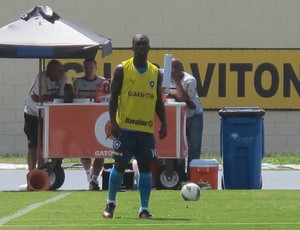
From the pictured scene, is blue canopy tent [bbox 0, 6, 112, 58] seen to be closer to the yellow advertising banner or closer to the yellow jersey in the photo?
the yellow jersey

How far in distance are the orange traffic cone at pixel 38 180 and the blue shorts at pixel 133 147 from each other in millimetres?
4821

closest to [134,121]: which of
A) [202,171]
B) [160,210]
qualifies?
[160,210]

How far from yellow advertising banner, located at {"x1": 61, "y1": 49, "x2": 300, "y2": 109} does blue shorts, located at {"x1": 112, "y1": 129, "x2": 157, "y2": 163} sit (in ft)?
49.0

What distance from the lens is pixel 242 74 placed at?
2688 cm

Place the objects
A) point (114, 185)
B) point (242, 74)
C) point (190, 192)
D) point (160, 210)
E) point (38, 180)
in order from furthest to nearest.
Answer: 1. point (242, 74)
2. point (38, 180)
3. point (190, 192)
4. point (160, 210)
5. point (114, 185)

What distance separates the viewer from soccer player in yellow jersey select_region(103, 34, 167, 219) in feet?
38.6

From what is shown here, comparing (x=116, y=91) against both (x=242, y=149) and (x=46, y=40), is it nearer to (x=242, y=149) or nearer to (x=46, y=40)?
(x=46, y=40)

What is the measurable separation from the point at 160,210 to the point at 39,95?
4804 mm

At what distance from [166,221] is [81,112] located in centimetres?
569

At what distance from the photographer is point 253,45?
26828 millimetres

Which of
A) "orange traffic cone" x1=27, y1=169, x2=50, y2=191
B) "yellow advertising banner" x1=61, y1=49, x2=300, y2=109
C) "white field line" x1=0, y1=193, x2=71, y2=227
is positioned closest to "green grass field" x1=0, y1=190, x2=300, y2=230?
"white field line" x1=0, y1=193, x2=71, y2=227

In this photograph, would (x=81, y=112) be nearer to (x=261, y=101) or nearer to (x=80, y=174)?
(x=80, y=174)

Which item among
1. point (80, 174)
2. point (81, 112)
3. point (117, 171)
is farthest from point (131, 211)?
point (80, 174)

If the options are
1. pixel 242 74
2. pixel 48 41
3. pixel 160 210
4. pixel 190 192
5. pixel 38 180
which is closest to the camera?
pixel 160 210
